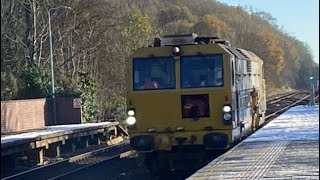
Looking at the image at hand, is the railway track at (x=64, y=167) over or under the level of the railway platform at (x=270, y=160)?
under

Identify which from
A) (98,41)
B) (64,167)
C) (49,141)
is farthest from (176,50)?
(98,41)

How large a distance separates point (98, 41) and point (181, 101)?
75.1 ft

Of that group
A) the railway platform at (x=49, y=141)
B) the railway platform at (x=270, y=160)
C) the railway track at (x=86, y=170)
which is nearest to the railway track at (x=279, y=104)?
the railway platform at (x=49, y=141)

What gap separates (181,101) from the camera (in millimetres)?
14555

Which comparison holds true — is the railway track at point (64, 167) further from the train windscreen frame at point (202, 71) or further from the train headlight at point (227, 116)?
the train headlight at point (227, 116)

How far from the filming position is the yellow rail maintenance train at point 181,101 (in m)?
14.5

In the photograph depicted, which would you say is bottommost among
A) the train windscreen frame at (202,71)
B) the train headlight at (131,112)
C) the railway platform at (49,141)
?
the railway platform at (49,141)

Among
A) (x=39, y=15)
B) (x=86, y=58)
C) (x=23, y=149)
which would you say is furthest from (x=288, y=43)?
(x=23, y=149)

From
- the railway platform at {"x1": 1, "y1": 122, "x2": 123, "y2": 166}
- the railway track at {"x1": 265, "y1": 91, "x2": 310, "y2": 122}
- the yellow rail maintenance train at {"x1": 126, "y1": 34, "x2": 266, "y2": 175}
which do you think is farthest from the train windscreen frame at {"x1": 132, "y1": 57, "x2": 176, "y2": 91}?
the railway track at {"x1": 265, "y1": 91, "x2": 310, "y2": 122}

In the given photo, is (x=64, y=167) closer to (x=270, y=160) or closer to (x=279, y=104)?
(x=270, y=160)

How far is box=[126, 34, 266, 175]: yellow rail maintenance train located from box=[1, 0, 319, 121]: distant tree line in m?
17.1

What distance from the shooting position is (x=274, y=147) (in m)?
13.4

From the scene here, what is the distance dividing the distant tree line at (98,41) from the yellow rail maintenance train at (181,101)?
1712 cm

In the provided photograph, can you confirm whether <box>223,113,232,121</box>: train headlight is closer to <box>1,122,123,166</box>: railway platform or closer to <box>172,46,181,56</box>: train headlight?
<box>172,46,181,56</box>: train headlight
